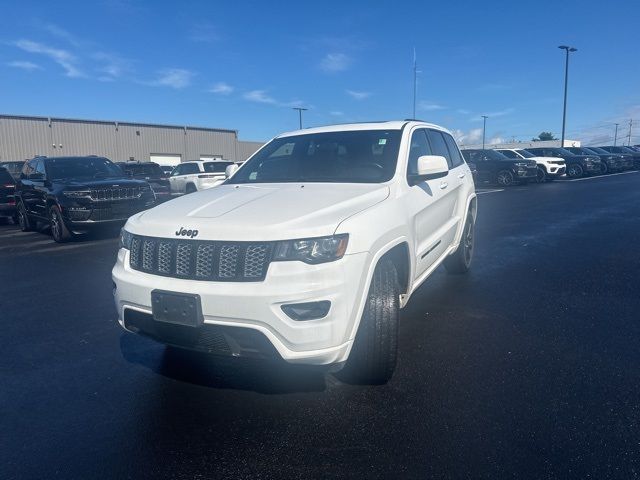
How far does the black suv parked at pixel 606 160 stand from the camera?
3021 cm

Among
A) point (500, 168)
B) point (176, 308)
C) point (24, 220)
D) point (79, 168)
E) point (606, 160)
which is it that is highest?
point (606, 160)

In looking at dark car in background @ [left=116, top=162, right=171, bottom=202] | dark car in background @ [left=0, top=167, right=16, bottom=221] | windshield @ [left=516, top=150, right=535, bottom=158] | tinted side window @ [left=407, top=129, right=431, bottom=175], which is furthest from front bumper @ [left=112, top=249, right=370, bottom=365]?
windshield @ [left=516, top=150, right=535, bottom=158]

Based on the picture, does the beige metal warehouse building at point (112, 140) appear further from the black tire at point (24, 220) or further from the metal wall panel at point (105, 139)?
the black tire at point (24, 220)

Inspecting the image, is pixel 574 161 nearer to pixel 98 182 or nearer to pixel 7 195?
pixel 98 182

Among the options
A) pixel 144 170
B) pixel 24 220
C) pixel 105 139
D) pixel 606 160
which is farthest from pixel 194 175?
pixel 105 139

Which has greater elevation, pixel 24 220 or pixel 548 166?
pixel 548 166

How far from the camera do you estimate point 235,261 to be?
273cm

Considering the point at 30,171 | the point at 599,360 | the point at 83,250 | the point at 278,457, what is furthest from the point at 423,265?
the point at 30,171

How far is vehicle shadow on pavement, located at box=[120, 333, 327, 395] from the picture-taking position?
325 centimetres

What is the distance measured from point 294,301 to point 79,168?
926 cm

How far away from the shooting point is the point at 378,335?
9.82 feet

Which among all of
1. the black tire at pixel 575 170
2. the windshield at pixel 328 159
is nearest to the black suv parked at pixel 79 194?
the windshield at pixel 328 159

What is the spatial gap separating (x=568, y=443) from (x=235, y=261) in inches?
80.4

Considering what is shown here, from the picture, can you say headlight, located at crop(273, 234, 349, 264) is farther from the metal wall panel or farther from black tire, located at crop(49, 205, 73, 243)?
the metal wall panel
